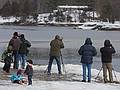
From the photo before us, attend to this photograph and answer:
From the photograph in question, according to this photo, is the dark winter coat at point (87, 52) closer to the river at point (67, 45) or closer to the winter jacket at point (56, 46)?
the winter jacket at point (56, 46)

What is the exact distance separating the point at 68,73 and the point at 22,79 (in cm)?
594

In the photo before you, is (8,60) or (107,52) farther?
(8,60)

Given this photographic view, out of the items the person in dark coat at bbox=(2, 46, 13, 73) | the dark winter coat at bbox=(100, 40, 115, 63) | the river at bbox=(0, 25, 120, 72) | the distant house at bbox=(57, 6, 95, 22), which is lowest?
the river at bbox=(0, 25, 120, 72)

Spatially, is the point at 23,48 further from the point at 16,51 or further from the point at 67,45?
the point at 67,45

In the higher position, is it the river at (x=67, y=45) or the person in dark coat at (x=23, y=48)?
the person in dark coat at (x=23, y=48)

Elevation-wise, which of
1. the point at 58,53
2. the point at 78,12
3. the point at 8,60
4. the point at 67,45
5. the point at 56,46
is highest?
the point at 78,12

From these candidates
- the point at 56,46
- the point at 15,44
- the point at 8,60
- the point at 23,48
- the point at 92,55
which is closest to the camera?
the point at 92,55

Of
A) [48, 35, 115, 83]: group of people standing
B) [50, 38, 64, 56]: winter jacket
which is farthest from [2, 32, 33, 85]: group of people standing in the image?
[48, 35, 115, 83]: group of people standing

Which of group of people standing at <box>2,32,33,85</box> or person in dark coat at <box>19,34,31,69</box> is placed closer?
group of people standing at <box>2,32,33,85</box>

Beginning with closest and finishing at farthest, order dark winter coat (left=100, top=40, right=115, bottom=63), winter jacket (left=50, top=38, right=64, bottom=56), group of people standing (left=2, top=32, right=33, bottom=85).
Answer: dark winter coat (left=100, top=40, right=115, bottom=63) < winter jacket (left=50, top=38, right=64, bottom=56) < group of people standing (left=2, top=32, right=33, bottom=85)

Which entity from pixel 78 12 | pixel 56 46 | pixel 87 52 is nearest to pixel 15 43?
pixel 56 46

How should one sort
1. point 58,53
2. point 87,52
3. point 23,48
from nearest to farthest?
point 87,52
point 58,53
point 23,48

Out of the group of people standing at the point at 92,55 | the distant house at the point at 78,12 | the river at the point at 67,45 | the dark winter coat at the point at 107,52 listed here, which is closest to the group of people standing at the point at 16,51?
the group of people standing at the point at 92,55

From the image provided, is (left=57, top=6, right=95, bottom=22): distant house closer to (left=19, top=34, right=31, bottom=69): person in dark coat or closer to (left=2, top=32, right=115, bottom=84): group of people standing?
(left=19, top=34, right=31, bottom=69): person in dark coat
